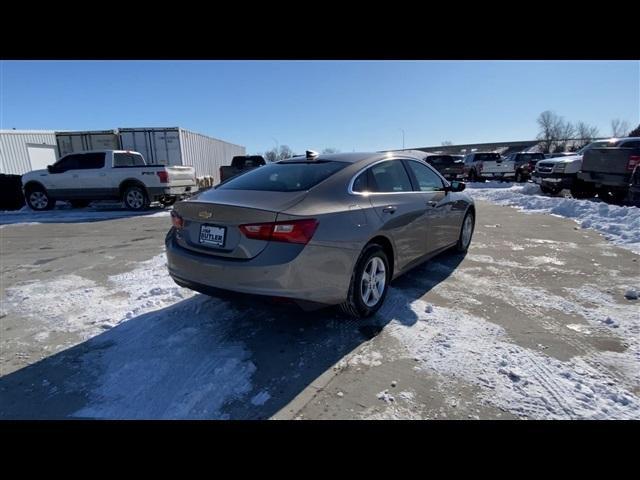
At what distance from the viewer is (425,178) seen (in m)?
4.53

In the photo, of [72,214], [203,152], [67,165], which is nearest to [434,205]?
[72,214]

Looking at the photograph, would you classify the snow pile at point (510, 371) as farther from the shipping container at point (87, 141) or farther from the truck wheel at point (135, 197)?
the shipping container at point (87, 141)

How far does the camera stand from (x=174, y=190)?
12.3 meters

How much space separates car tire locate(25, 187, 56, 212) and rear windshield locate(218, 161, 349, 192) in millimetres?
12864

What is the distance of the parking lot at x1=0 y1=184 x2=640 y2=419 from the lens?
2.25m

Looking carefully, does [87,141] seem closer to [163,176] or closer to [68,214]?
[68,214]

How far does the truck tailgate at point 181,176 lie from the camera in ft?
40.0

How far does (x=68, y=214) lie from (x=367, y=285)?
12.6 m

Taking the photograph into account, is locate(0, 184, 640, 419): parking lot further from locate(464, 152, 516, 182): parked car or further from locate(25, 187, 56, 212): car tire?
locate(464, 152, 516, 182): parked car

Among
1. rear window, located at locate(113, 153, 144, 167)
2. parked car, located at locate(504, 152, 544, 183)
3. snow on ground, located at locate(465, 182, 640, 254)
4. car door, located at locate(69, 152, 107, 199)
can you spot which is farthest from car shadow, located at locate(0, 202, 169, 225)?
parked car, located at locate(504, 152, 544, 183)
